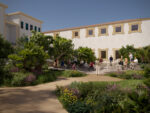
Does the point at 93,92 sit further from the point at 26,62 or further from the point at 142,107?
the point at 26,62

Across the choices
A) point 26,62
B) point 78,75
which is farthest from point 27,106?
point 78,75

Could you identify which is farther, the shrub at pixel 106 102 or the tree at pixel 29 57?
the tree at pixel 29 57

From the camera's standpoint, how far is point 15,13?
27.5 meters

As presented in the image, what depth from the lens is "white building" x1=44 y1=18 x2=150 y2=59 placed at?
66.1 ft

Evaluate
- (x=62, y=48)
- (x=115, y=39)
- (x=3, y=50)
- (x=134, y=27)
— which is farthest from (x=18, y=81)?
(x=134, y=27)

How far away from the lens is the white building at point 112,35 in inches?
794

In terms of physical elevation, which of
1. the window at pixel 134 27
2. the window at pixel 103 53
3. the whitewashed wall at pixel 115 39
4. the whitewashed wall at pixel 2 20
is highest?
the whitewashed wall at pixel 2 20

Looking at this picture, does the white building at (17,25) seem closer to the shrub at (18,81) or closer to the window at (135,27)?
the shrub at (18,81)

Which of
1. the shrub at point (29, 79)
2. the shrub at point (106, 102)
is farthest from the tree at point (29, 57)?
the shrub at point (106, 102)

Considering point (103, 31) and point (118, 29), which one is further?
point (103, 31)

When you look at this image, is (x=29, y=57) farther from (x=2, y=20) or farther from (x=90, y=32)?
(x=2, y=20)

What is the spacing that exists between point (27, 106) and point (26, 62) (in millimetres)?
6084

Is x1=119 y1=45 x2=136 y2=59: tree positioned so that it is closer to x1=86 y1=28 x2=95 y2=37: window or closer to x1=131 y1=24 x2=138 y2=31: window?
x1=131 y1=24 x2=138 y2=31: window

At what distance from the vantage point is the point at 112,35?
886 inches
